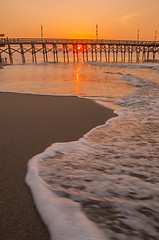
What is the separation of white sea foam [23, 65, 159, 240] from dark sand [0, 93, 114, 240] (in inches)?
3.3

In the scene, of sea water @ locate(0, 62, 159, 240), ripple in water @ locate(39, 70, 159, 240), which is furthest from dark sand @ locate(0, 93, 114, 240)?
ripple in water @ locate(39, 70, 159, 240)

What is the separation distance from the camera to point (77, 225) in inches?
39.8

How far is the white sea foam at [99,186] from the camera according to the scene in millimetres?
1006

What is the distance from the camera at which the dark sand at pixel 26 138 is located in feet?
3.28

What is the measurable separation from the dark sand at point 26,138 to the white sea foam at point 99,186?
85 millimetres

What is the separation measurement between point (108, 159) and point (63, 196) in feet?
2.18

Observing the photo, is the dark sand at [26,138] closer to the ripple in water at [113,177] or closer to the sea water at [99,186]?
the sea water at [99,186]

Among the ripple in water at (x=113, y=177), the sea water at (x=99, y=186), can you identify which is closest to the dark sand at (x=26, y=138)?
the sea water at (x=99, y=186)

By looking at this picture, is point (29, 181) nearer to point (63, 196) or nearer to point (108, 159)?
point (63, 196)

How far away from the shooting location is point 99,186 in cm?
134

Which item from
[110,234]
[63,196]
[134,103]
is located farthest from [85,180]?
[134,103]

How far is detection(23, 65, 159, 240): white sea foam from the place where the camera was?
3.30ft

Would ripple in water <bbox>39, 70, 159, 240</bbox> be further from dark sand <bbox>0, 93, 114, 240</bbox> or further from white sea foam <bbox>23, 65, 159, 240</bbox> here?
dark sand <bbox>0, 93, 114, 240</bbox>

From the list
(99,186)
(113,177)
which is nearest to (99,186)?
(99,186)
